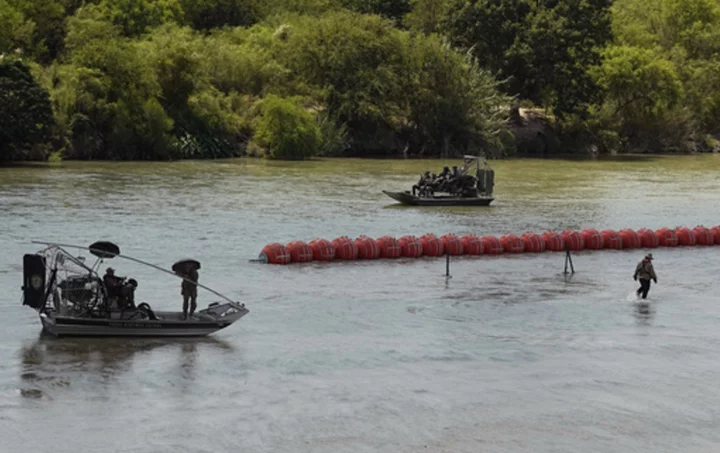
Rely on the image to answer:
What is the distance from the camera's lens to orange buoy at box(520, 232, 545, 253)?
3972cm

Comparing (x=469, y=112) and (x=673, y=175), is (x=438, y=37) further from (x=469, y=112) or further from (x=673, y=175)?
(x=673, y=175)

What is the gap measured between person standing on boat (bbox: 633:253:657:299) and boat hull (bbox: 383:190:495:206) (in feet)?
72.3

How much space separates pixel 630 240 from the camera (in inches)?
1634

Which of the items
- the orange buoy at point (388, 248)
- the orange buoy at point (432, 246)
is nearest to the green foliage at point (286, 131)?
the orange buoy at point (432, 246)

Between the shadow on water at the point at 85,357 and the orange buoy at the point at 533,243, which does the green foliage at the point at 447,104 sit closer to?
the orange buoy at the point at 533,243

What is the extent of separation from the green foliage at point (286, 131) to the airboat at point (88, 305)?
186 feet

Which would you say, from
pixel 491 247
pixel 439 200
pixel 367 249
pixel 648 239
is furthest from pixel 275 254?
pixel 439 200

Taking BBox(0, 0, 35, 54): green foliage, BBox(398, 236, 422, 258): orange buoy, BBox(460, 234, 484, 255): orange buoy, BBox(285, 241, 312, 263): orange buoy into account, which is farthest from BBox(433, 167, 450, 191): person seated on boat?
BBox(0, 0, 35, 54): green foliage

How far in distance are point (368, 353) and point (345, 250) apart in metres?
12.8

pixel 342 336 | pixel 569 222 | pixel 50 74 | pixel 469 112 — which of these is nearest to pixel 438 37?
pixel 469 112

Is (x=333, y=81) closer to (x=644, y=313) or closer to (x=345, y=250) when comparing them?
(x=345, y=250)

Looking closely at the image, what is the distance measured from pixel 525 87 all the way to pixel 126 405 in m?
83.9

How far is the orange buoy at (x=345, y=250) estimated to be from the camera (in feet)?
121

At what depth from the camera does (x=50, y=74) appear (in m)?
75.6
